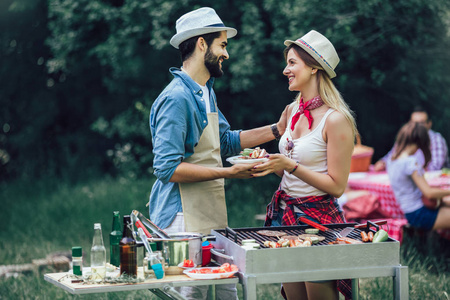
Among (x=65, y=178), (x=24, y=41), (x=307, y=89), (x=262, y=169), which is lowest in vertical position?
(x=65, y=178)

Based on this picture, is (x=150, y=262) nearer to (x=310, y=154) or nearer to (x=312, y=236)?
(x=312, y=236)

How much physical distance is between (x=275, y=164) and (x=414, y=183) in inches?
135

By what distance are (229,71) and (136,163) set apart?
3.22 meters

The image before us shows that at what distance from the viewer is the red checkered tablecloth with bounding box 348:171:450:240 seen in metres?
6.57

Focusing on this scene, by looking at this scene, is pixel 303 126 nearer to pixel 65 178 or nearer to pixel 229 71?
pixel 229 71

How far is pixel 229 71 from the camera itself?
366 inches

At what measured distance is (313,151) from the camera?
11.7ft

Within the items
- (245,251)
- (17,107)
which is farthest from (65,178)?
(245,251)

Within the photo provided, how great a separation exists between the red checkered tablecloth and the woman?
3143 millimetres

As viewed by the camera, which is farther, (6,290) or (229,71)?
(229,71)

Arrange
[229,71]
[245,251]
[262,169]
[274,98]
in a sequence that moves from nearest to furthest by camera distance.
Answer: [245,251] → [262,169] → [229,71] → [274,98]

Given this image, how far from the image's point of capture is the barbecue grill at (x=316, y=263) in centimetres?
285

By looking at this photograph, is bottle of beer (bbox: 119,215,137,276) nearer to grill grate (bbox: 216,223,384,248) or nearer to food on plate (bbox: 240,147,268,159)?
grill grate (bbox: 216,223,384,248)

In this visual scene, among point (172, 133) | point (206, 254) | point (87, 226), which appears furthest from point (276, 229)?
point (87, 226)
